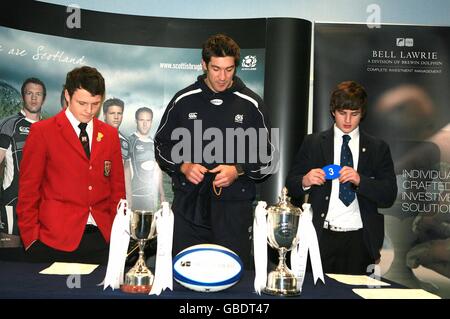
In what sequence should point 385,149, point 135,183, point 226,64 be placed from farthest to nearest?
1. point 135,183
2. point 385,149
3. point 226,64

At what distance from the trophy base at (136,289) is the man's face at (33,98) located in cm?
279

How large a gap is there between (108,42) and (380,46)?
2174mm

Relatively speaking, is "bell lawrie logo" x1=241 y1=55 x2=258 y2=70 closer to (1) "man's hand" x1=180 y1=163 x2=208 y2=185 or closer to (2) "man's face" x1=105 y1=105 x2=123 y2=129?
(2) "man's face" x1=105 y1=105 x2=123 y2=129

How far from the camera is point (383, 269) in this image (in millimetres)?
4727

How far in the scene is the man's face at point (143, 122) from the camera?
486cm

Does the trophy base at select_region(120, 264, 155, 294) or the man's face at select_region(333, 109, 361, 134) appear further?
the man's face at select_region(333, 109, 361, 134)

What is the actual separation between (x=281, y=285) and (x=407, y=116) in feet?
9.80

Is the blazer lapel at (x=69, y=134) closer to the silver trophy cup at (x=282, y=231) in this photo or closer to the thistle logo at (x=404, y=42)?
the silver trophy cup at (x=282, y=231)

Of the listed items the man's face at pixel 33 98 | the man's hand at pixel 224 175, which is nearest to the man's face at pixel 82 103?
the man's hand at pixel 224 175

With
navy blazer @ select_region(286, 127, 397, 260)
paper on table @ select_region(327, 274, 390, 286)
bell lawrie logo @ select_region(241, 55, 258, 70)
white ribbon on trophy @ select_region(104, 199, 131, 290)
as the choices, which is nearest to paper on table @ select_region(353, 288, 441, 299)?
paper on table @ select_region(327, 274, 390, 286)

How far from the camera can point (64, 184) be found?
125 inches

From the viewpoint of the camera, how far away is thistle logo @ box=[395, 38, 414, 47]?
4.80 m

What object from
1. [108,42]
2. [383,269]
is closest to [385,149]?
[383,269]
